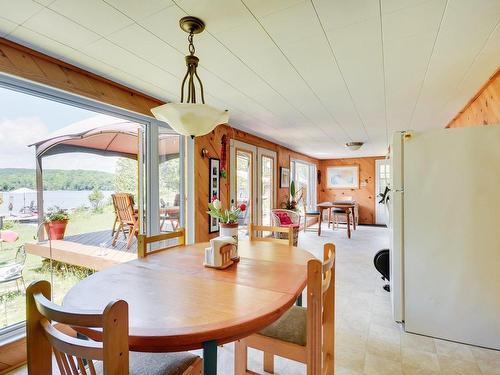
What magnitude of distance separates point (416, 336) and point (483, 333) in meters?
0.44

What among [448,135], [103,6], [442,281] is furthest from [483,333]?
[103,6]

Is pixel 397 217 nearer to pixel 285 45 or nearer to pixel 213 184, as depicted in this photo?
pixel 285 45

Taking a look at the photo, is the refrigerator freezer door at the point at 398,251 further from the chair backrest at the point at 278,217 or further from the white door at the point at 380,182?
the white door at the point at 380,182

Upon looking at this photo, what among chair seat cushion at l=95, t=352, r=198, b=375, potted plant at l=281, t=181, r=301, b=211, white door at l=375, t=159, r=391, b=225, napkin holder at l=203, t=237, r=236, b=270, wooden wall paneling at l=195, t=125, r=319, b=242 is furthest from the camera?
white door at l=375, t=159, r=391, b=225

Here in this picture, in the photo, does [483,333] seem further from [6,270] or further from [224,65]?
[6,270]

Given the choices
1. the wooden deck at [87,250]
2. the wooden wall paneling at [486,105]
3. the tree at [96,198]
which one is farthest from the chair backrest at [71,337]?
the wooden wall paneling at [486,105]

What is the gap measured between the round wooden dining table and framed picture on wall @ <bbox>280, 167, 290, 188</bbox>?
13.9 ft

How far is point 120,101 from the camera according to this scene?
2.48 metres

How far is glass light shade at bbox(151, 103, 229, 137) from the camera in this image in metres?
1.45

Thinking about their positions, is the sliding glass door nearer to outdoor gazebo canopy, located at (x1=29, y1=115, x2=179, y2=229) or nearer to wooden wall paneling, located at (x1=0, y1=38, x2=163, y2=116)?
outdoor gazebo canopy, located at (x1=29, y1=115, x2=179, y2=229)

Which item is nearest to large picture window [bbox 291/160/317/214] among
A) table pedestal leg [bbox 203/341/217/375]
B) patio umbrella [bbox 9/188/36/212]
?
patio umbrella [bbox 9/188/36/212]

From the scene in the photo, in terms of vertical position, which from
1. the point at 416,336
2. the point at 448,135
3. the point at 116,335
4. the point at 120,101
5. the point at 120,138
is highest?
the point at 120,101

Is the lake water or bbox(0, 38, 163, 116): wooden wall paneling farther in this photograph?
the lake water

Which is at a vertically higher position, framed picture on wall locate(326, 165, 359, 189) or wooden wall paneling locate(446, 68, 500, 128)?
wooden wall paneling locate(446, 68, 500, 128)
